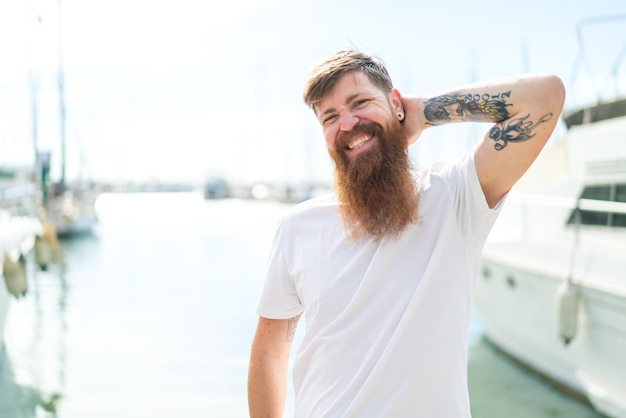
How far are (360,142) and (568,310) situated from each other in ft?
14.2

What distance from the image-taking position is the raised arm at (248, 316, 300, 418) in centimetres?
188

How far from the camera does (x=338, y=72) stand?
5.75ft

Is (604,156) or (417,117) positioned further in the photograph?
(604,156)

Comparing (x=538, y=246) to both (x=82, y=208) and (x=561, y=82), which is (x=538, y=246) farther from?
(x=82, y=208)

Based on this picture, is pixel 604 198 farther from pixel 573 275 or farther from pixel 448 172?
pixel 448 172

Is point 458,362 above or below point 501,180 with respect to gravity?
below

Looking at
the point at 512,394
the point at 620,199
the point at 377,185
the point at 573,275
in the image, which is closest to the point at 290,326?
the point at 377,185

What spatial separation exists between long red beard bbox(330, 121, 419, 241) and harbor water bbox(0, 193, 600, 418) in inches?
200

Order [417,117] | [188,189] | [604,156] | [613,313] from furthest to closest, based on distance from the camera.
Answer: [188,189] < [604,156] < [613,313] < [417,117]

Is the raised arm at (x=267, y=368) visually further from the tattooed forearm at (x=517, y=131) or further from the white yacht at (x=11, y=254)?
the white yacht at (x=11, y=254)

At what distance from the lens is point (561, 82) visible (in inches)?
65.3

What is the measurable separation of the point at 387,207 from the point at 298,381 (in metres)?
0.52

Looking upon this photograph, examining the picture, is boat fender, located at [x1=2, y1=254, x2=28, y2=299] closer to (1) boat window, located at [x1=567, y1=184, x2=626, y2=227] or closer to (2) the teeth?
(1) boat window, located at [x1=567, y1=184, x2=626, y2=227]

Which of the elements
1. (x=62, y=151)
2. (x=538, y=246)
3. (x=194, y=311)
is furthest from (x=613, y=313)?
(x=62, y=151)
